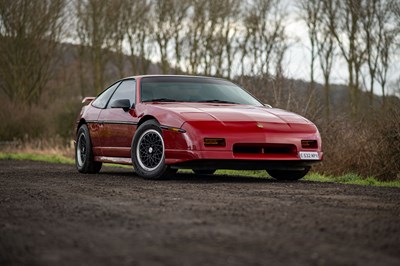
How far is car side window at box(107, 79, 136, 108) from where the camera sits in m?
9.98

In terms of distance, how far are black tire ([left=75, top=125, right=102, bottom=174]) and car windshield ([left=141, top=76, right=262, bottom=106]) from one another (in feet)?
4.90

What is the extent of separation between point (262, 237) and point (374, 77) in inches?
1098

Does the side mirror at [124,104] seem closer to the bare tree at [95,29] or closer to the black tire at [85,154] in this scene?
the black tire at [85,154]

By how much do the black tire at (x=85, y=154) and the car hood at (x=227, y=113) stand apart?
196 cm

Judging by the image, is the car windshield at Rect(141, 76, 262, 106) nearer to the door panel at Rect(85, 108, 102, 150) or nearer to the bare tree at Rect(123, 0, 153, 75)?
the door panel at Rect(85, 108, 102, 150)

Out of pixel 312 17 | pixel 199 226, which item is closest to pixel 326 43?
pixel 312 17

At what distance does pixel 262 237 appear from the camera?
4137mm

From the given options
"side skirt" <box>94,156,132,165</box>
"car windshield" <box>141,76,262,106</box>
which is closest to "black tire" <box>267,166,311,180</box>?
"car windshield" <box>141,76,262,106</box>

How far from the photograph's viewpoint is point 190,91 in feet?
32.5

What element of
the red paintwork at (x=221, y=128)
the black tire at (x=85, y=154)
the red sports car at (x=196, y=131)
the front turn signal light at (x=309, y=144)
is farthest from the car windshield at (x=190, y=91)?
the black tire at (x=85, y=154)

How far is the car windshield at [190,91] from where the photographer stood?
972cm

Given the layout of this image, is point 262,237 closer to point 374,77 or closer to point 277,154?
point 277,154

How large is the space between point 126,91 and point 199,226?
5.98 metres

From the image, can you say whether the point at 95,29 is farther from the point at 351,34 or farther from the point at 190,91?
the point at 190,91
